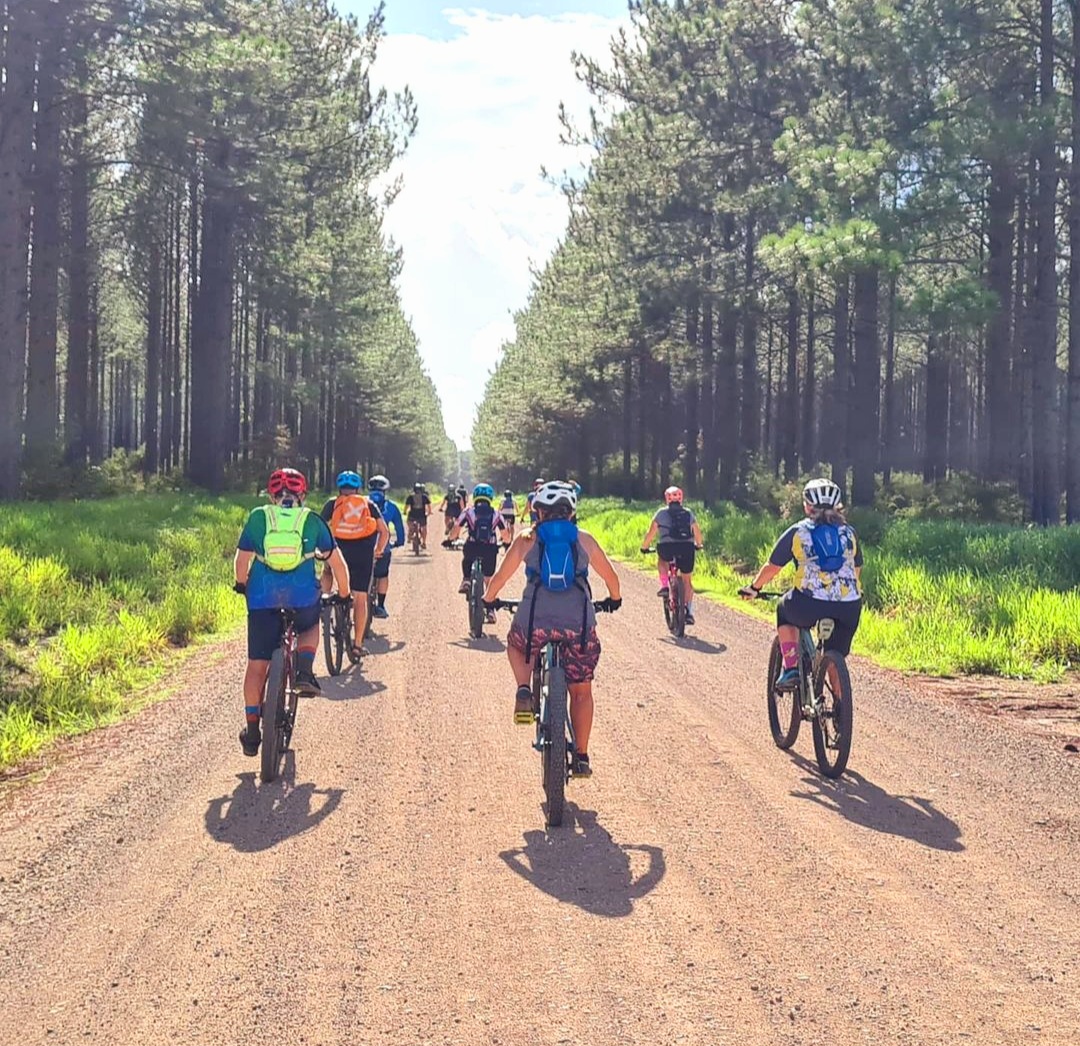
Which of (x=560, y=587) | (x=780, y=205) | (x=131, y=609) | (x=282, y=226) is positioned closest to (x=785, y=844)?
(x=560, y=587)

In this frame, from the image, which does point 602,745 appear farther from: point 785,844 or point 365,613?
point 365,613

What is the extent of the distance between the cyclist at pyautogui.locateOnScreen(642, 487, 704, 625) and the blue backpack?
6.60 meters

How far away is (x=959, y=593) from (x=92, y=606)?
36.7ft

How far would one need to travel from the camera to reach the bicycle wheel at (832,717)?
687 centimetres

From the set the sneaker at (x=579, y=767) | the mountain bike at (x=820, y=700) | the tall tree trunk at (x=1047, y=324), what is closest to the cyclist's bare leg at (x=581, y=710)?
the sneaker at (x=579, y=767)

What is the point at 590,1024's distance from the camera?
3604mm

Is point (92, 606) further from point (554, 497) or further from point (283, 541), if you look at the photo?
point (554, 497)

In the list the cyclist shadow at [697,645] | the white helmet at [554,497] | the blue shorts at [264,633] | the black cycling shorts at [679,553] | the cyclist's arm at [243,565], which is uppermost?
the white helmet at [554,497]

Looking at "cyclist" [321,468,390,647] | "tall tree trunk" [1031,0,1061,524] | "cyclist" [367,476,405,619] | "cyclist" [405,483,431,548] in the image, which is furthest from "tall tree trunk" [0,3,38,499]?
"tall tree trunk" [1031,0,1061,524]

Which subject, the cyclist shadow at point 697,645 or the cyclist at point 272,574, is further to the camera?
the cyclist shadow at point 697,645

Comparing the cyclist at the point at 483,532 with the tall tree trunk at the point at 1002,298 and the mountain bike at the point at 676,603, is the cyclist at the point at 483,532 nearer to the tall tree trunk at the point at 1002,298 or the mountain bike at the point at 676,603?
the mountain bike at the point at 676,603

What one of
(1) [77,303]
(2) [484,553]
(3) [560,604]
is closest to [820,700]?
(3) [560,604]

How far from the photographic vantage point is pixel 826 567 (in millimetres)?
7336

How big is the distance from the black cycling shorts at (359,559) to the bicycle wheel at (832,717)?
5.91 metres
